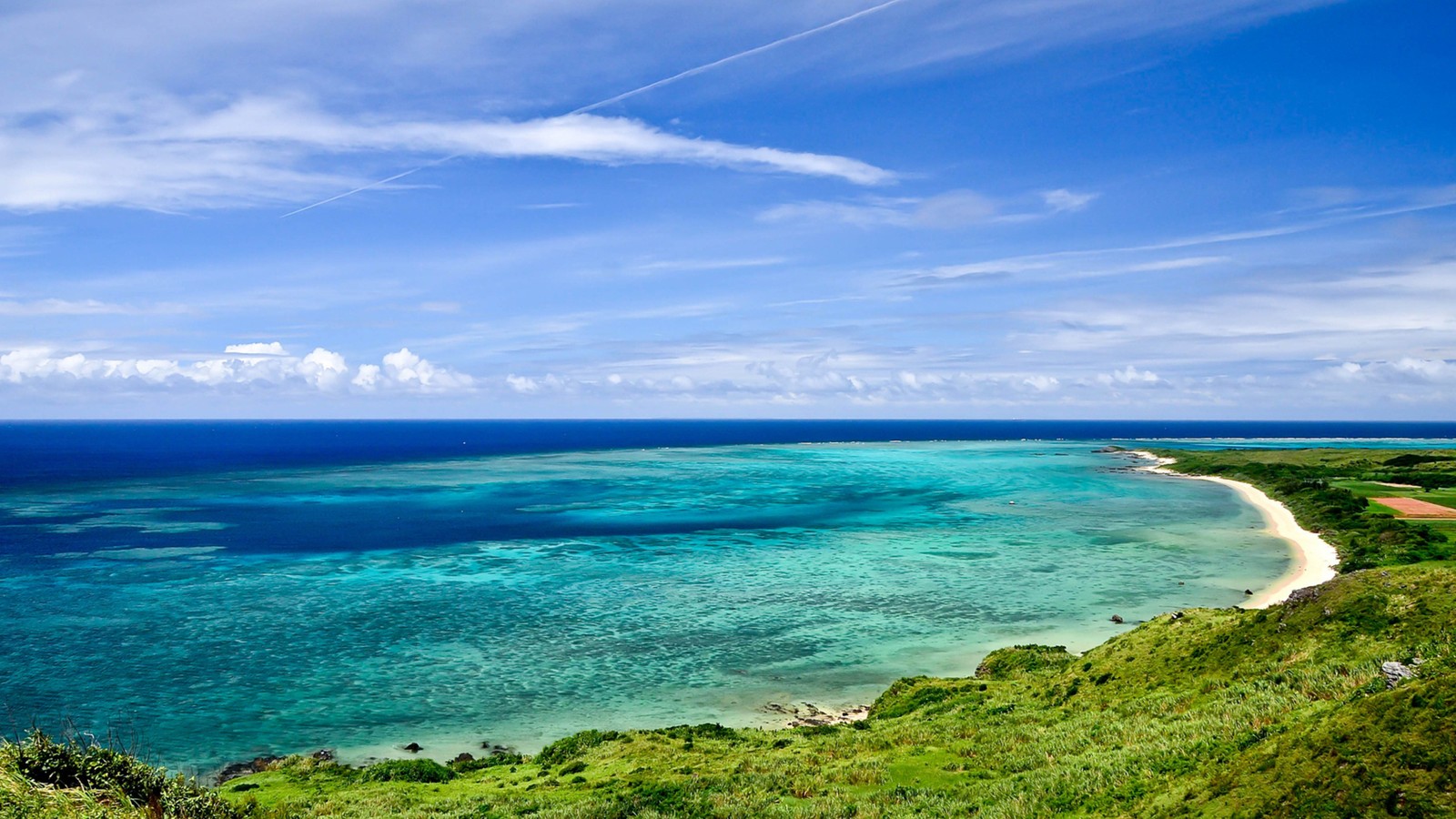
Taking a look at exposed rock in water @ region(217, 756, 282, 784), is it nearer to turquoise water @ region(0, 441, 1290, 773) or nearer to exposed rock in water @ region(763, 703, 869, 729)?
turquoise water @ region(0, 441, 1290, 773)

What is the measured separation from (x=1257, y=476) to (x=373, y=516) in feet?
431

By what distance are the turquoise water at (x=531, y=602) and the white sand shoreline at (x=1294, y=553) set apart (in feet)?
6.63

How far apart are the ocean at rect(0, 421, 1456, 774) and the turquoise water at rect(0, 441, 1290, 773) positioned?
254 millimetres

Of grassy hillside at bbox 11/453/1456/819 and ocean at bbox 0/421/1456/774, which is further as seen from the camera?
ocean at bbox 0/421/1456/774

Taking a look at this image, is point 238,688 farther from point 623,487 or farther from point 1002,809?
point 623,487

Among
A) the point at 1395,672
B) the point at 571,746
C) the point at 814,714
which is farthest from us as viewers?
the point at 814,714

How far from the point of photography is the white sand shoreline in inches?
1973

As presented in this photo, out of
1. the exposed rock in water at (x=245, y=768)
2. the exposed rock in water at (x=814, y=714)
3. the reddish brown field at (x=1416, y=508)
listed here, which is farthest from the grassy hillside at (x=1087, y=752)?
the reddish brown field at (x=1416, y=508)

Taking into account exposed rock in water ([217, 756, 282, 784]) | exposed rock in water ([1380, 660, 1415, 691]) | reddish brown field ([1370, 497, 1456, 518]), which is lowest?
exposed rock in water ([217, 756, 282, 784])

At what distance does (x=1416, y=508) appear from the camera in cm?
7800

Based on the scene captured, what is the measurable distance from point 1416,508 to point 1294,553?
80.9ft

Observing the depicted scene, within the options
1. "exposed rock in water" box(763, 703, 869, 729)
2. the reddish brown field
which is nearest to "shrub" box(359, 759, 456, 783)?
"exposed rock in water" box(763, 703, 869, 729)

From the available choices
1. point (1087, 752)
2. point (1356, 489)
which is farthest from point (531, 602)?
point (1356, 489)

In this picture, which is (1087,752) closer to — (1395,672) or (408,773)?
(1395,672)
